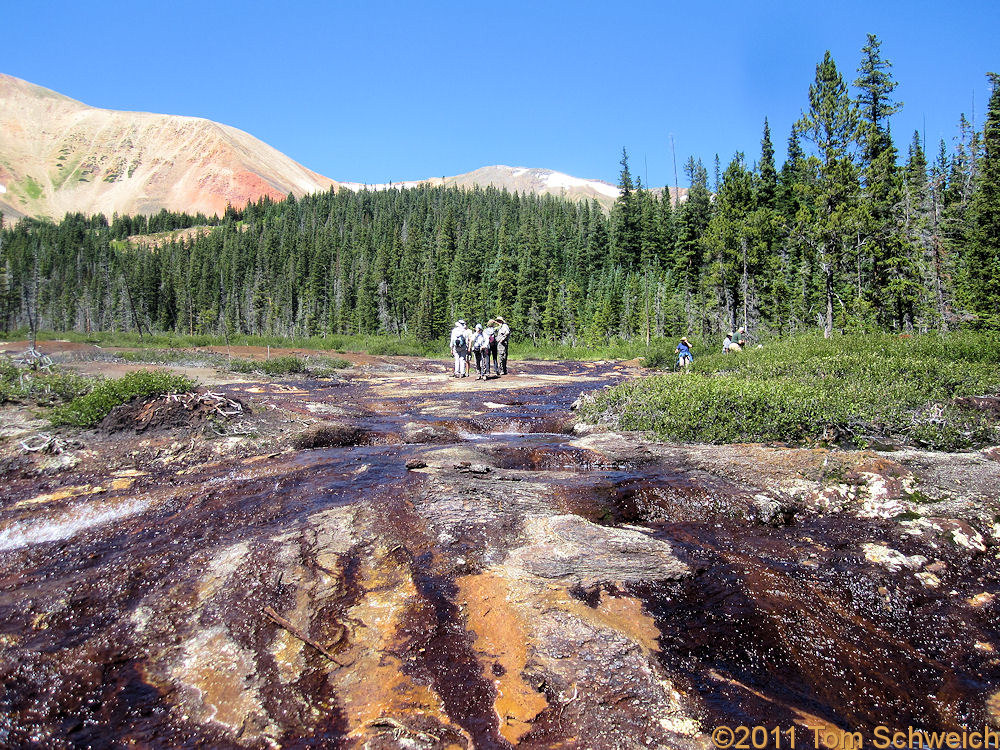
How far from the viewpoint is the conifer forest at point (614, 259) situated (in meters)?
26.5

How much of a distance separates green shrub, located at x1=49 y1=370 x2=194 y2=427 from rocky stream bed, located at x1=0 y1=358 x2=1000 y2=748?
158 cm

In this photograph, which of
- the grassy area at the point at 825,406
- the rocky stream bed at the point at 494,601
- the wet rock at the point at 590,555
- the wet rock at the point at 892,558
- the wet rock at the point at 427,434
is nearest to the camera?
the rocky stream bed at the point at 494,601

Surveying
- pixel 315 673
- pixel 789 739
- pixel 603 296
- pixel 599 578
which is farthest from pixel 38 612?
pixel 603 296

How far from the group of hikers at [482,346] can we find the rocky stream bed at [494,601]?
43.6 feet

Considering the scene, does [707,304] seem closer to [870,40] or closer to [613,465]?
[870,40]

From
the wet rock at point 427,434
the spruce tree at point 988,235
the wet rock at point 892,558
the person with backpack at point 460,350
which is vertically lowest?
the wet rock at point 892,558

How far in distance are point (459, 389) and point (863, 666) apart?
15259 mm

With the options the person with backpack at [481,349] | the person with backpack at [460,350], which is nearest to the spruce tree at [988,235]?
the person with backpack at [481,349]

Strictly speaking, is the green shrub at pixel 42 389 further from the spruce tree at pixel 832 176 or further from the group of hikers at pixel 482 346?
the spruce tree at pixel 832 176

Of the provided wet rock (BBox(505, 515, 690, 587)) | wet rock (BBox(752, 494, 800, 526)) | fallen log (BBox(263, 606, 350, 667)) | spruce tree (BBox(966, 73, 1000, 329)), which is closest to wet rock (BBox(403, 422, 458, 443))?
wet rock (BBox(505, 515, 690, 587))

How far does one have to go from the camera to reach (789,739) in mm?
3135

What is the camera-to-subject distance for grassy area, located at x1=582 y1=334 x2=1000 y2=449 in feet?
30.9

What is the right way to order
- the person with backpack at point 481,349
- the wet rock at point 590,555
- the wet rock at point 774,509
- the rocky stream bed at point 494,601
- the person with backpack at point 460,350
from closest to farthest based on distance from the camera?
the rocky stream bed at point 494,601 < the wet rock at point 590,555 < the wet rock at point 774,509 < the person with backpack at point 481,349 < the person with backpack at point 460,350

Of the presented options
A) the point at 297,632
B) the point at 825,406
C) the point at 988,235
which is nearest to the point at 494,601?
the point at 297,632
